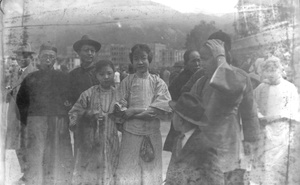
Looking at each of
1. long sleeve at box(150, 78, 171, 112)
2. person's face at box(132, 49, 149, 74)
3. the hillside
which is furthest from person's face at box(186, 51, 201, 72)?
person's face at box(132, 49, 149, 74)

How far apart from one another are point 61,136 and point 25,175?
502 millimetres

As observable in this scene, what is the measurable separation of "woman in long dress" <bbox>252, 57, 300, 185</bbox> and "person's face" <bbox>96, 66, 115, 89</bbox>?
1.35 meters

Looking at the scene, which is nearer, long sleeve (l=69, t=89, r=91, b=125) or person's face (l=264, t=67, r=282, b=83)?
long sleeve (l=69, t=89, r=91, b=125)

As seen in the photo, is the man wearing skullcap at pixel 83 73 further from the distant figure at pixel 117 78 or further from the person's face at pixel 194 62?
the person's face at pixel 194 62

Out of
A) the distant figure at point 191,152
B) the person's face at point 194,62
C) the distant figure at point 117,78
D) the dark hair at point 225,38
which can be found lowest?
the distant figure at point 191,152

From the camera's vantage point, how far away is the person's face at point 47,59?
16.1 feet

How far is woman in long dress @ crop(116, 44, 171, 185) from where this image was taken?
16.1 ft

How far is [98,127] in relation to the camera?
491 cm

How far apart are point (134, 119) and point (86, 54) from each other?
0.74 m

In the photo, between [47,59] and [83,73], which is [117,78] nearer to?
[83,73]

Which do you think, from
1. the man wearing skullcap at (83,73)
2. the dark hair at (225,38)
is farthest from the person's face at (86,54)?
the dark hair at (225,38)

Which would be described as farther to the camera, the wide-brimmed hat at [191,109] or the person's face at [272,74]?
the person's face at [272,74]

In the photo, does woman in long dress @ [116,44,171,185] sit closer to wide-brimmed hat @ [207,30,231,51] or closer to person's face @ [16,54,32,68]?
wide-brimmed hat @ [207,30,231,51]

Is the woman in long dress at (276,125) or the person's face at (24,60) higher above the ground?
the person's face at (24,60)
